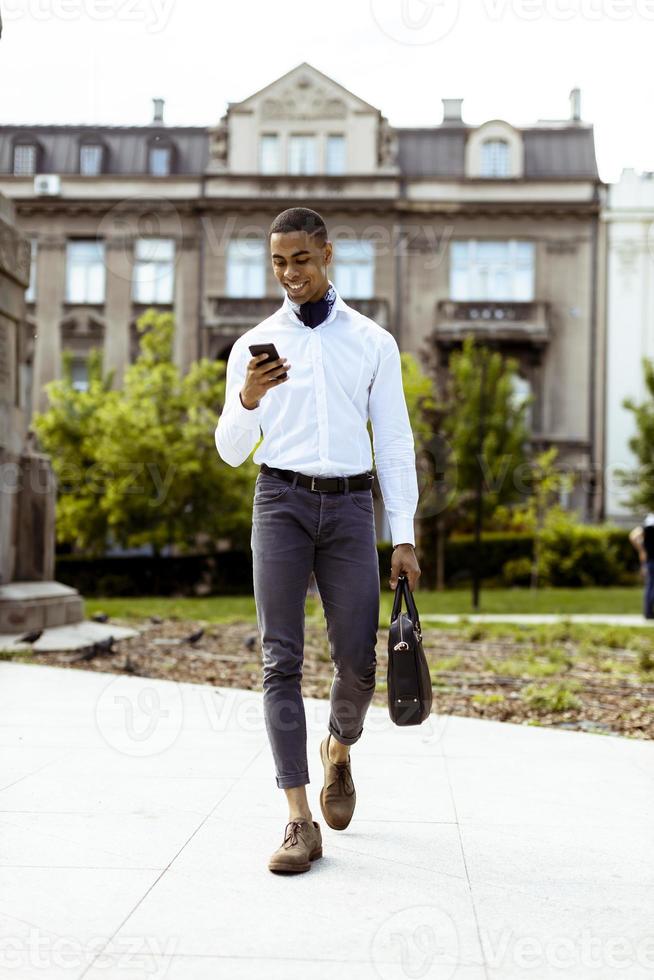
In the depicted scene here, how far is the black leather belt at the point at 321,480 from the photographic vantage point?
385cm

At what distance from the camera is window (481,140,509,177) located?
35.6 metres

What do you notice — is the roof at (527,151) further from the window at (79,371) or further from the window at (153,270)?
the window at (79,371)

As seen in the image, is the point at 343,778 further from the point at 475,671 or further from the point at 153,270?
the point at 153,270

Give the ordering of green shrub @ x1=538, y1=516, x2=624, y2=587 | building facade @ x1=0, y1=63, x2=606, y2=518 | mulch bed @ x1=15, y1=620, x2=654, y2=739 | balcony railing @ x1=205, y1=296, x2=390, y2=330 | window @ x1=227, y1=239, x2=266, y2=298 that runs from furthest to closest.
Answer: window @ x1=227, y1=239, x2=266, y2=298 → building facade @ x1=0, y1=63, x2=606, y2=518 → balcony railing @ x1=205, y1=296, x2=390, y2=330 → green shrub @ x1=538, y1=516, x2=624, y2=587 → mulch bed @ x1=15, y1=620, x2=654, y2=739

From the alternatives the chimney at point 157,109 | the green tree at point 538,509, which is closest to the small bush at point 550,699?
the green tree at point 538,509

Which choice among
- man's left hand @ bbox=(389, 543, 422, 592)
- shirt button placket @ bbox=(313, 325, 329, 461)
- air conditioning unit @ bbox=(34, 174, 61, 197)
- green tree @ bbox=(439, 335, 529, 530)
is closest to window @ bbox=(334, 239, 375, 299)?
green tree @ bbox=(439, 335, 529, 530)

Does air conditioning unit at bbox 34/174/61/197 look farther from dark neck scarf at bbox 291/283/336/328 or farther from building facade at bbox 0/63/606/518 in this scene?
dark neck scarf at bbox 291/283/336/328

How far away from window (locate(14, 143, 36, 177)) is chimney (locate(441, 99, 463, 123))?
45.4ft

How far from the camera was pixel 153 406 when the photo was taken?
25812 millimetres

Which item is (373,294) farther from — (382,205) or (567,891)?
(567,891)

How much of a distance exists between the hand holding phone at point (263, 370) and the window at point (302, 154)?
32294 millimetres

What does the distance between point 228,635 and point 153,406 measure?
45.8 feet

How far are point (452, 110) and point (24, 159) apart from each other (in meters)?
14.5

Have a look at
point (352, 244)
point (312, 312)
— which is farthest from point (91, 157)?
point (312, 312)
